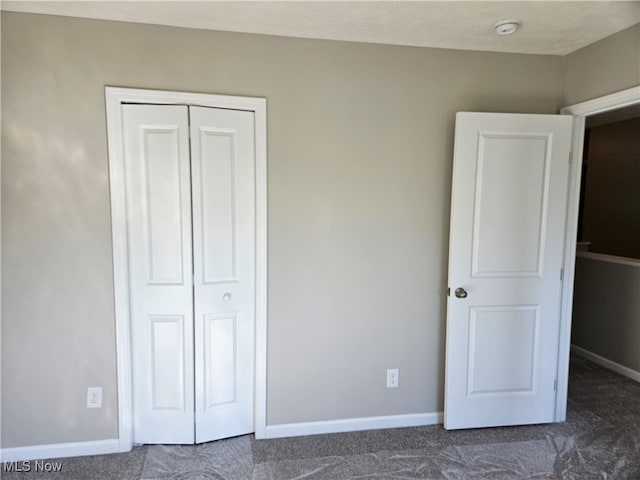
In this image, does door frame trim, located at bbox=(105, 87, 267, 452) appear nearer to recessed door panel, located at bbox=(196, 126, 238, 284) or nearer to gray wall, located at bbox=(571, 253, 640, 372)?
recessed door panel, located at bbox=(196, 126, 238, 284)

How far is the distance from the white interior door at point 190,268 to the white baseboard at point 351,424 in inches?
11.3

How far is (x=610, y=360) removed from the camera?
11.8 feet

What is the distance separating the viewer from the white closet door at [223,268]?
2.25 m

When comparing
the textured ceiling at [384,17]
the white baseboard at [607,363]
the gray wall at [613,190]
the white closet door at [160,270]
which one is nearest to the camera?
the textured ceiling at [384,17]

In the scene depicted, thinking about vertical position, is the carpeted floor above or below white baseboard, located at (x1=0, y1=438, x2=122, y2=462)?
below

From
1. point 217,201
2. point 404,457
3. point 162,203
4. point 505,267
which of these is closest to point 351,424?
point 404,457

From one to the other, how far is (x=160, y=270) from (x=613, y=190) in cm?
524

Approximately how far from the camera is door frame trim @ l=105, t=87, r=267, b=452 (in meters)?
2.14

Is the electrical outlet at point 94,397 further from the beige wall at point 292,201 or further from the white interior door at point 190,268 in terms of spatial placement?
the white interior door at point 190,268

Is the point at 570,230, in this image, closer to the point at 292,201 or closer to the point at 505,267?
the point at 505,267

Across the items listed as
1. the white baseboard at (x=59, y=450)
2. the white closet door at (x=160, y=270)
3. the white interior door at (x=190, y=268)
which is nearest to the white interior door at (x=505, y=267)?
the white interior door at (x=190, y=268)

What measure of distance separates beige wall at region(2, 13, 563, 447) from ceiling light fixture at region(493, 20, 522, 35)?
32 cm

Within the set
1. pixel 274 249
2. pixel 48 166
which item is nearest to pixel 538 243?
pixel 274 249

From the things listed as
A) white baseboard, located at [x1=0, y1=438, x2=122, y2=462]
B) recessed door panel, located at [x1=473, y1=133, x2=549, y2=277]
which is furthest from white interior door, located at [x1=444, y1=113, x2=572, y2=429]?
white baseboard, located at [x1=0, y1=438, x2=122, y2=462]
